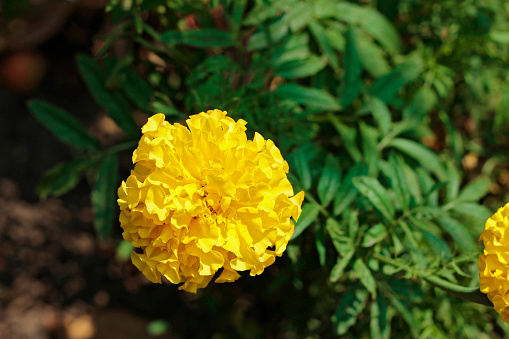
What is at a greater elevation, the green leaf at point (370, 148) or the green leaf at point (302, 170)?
the green leaf at point (302, 170)

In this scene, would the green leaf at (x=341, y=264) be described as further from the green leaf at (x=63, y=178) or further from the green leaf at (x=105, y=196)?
the green leaf at (x=63, y=178)

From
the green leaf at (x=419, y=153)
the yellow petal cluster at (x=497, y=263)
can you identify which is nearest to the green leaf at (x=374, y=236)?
the yellow petal cluster at (x=497, y=263)

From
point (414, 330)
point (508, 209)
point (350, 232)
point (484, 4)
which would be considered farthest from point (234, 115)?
point (484, 4)

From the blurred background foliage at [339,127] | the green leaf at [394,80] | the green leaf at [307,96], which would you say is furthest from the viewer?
the green leaf at [394,80]

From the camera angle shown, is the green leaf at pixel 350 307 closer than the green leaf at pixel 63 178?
Yes

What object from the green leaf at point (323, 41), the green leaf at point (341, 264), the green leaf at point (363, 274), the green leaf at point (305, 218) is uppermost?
the green leaf at point (323, 41)

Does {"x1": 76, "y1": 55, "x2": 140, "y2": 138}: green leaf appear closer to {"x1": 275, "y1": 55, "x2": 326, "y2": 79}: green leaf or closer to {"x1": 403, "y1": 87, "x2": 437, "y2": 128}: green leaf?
{"x1": 275, "y1": 55, "x2": 326, "y2": 79}: green leaf

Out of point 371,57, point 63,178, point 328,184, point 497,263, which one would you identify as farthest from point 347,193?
point 63,178
